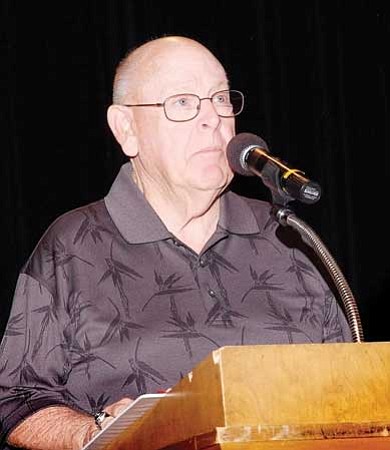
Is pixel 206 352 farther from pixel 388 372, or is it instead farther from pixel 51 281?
pixel 388 372

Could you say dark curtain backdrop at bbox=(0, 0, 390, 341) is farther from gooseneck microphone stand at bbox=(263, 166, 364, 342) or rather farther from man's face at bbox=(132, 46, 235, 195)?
gooseneck microphone stand at bbox=(263, 166, 364, 342)

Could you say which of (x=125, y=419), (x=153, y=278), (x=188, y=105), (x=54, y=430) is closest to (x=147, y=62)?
(x=188, y=105)

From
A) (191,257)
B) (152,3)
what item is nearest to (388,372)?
(191,257)

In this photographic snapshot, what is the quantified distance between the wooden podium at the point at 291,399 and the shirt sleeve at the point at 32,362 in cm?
85

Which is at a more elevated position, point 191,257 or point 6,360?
point 191,257

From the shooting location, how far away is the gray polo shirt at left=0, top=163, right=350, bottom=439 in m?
2.38

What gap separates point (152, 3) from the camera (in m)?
3.77

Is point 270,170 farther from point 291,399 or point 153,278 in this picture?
point 291,399

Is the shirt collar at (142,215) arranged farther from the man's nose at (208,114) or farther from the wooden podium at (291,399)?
the wooden podium at (291,399)

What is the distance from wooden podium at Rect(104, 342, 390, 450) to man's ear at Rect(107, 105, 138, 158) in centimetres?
118

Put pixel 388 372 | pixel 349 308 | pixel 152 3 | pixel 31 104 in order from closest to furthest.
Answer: pixel 388 372, pixel 349 308, pixel 31 104, pixel 152 3

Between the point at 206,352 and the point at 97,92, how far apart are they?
56.3 inches

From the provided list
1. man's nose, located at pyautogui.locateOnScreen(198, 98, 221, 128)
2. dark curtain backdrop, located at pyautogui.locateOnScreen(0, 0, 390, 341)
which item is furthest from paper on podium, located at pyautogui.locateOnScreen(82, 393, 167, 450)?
dark curtain backdrop, located at pyautogui.locateOnScreen(0, 0, 390, 341)

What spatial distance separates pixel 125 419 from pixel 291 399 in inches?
14.5
